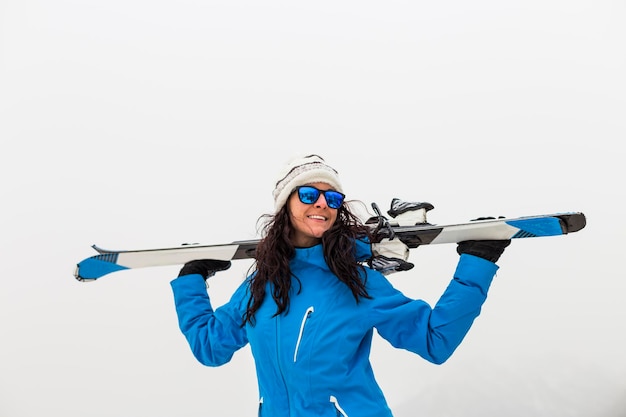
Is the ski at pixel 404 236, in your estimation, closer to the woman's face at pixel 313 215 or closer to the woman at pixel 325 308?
the woman at pixel 325 308

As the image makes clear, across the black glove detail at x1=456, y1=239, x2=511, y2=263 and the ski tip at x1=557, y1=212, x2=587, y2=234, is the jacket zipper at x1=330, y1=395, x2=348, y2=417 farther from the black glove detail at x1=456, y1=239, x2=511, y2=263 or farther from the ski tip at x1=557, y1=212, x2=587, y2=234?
the ski tip at x1=557, y1=212, x2=587, y2=234

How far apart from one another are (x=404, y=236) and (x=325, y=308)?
37 cm

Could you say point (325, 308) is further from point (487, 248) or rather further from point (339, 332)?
point (487, 248)

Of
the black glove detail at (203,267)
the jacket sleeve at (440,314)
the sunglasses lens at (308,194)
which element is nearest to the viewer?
the jacket sleeve at (440,314)

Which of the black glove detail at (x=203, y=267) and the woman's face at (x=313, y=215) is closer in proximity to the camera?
the woman's face at (x=313, y=215)

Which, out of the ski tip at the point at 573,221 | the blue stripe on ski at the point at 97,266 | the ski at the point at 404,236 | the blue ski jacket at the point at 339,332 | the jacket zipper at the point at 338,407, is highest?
the blue stripe on ski at the point at 97,266

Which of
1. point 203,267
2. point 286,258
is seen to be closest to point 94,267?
point 203,267

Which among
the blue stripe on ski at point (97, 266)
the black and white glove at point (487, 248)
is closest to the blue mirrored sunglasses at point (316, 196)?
the black and white glove at point (487, 248)

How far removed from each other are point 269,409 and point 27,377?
292cm

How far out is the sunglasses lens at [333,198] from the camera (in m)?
1.83

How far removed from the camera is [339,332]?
1.77m

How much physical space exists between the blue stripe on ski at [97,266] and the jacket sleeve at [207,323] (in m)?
0.30

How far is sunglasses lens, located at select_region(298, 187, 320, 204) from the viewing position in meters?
A: 1.82

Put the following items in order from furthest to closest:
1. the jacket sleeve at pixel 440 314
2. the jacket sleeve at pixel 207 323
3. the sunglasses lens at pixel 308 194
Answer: the jacket sleeve at pixel 207 323, the sunglasses lens at pixel 308 194, the jacket sleeve at pixel 440 314
